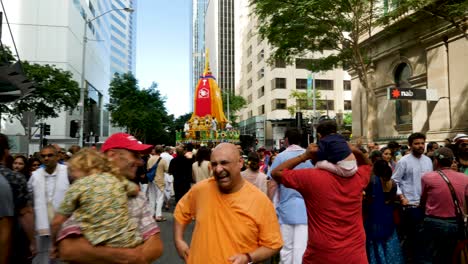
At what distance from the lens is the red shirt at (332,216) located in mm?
3439

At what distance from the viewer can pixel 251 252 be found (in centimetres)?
274

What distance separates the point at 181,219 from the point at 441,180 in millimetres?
3315

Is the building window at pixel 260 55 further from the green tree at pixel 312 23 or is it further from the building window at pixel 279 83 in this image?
the green tree at pixel 312 23

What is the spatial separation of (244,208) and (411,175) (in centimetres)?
431

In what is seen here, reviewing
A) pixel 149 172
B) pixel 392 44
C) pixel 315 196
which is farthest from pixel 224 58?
pixel 315 196

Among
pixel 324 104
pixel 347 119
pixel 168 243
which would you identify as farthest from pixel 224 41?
pixel 168 243

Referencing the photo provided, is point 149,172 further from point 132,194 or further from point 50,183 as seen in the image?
point 132,194

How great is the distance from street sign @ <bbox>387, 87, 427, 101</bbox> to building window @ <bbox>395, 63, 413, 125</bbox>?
3.93 metres

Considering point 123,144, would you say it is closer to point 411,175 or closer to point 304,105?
point 411,175

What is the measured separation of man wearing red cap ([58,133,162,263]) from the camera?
2.17 metres

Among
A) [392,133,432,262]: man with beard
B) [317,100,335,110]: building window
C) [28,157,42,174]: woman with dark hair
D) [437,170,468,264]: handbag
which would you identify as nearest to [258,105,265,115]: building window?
[317,100,335,110]: building window

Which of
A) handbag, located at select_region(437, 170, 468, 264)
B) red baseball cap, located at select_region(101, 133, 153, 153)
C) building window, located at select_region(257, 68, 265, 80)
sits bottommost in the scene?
handbag, located at select_region(437, 170, 468, 264)

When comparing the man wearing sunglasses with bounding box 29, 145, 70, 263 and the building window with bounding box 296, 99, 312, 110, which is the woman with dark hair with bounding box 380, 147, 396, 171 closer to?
the man wearing sunglasses with bounding box 29, 145, 70, 263

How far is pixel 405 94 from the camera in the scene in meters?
19.3
